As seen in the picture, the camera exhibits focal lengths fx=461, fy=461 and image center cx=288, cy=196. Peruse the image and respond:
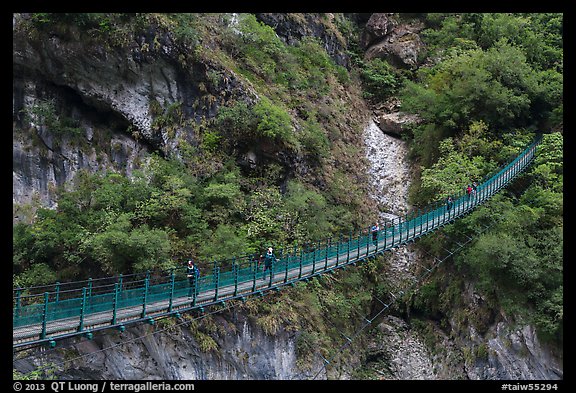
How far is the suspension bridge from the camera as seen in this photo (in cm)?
847

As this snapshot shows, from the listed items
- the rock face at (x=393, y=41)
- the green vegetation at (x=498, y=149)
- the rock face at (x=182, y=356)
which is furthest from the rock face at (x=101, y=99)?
the rock face at (x=393, y=41)

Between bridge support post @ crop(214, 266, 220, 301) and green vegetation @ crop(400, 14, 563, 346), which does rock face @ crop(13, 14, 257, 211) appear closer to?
bridge support post @ crop(214, 266, 220, 301)

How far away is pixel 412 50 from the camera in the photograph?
27.7m

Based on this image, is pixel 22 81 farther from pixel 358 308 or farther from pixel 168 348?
pixel 358 308

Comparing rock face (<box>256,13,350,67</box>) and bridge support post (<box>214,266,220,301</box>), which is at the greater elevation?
rock face (<box>256,13,350,67</box>)

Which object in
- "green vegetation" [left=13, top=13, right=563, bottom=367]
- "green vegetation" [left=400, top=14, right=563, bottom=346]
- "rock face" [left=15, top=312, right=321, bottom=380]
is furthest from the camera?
"green vegetation" [left=400, top=14, right=563, bottom=346]

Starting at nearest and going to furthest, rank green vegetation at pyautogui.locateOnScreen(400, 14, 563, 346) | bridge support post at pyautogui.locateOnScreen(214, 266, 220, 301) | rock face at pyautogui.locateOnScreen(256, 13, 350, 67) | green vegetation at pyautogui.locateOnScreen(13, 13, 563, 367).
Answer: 1. bridge support post at pyautogui.locateOnScreen(214, 266, 220, 301)
2. green vegetation at pyautogui.locateOnScreen(13, 13, 563, 367)
3. green vegetation at pyautogui.locateOnScreen(400, 14, 563, 346)
4. rock face at pyautogui.locateOnScreen(256, 13, 350, 67)

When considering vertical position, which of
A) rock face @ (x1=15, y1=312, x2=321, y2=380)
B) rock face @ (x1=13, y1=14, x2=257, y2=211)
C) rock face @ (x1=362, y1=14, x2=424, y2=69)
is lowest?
rock face @ (x1=15, y1=312, x2=321, y2=380)

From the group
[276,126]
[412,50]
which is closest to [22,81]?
[276,126]

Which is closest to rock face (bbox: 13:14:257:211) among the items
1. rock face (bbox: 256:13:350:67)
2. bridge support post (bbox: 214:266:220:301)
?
bridge support post (bbox: 214:266:220:301)

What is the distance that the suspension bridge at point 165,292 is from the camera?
8.47 meters

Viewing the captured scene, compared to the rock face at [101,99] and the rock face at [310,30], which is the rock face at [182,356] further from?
the rock face at [310,30]

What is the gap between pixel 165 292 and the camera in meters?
10.2

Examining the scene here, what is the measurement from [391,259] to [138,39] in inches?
519
